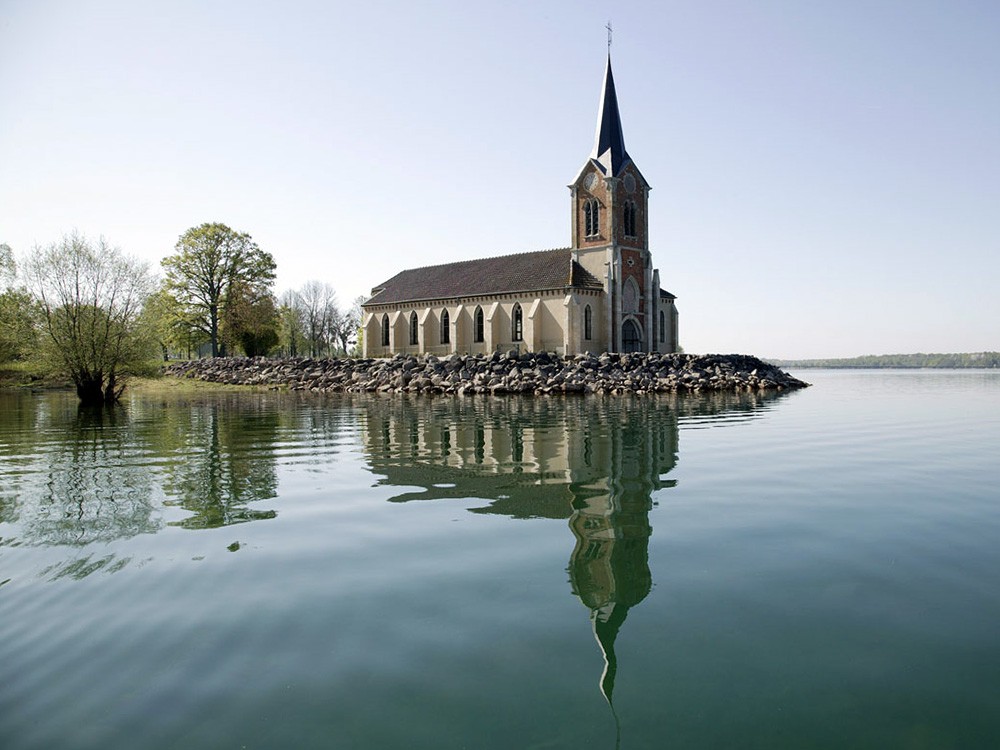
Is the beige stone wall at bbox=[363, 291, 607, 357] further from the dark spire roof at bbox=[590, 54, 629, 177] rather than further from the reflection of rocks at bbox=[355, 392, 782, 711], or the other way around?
the reflection of rocks at bbox=[355, 392, 782, 711]

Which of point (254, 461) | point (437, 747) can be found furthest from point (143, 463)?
point (437, 747)

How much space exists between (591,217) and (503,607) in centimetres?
5235

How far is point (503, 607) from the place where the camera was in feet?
17.4

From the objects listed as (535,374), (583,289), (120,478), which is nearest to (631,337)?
(583,289)

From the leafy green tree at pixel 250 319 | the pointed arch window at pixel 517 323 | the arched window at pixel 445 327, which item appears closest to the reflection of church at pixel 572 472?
the pointed arch window at pixel 517 323

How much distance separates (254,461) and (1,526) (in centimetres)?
568

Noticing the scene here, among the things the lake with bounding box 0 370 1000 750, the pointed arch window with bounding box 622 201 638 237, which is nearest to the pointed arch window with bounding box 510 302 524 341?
the pointed arch window with bounding box 622 201 638 237

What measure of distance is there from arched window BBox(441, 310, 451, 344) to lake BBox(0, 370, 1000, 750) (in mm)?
47684

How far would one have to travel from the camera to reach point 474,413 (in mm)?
26031

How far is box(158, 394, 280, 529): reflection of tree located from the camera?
9.03 metres

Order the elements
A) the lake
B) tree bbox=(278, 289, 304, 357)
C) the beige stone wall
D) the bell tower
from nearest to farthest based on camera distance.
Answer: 1. the lake
2. the beige stone wall
3. the bell tower
4. tree bbox=(278, 289, 304, 357)

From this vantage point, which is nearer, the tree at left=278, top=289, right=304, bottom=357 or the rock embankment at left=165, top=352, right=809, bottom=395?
the rock embankment at left=165, top=352, right=809, bottom=395

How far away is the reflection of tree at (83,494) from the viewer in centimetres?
792

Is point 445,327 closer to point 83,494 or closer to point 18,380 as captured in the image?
point 18,380
